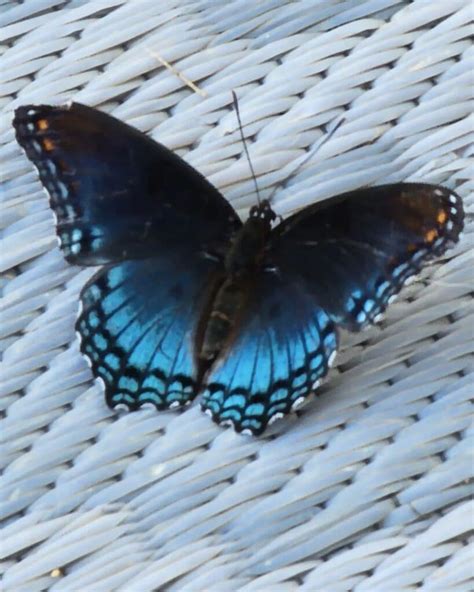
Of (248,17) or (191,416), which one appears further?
(248,17)

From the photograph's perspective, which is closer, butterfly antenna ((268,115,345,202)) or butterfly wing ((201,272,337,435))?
butterfly wing ((201,272,337,435))

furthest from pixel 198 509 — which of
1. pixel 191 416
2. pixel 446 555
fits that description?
pixel 446 555

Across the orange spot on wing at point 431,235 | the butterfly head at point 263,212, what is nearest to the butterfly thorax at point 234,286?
the butterfly head at point 263,212

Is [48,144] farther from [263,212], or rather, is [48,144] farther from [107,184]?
[263,212]

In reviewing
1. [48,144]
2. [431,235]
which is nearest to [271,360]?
[431,235]

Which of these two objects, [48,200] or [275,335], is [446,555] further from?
[48,200]

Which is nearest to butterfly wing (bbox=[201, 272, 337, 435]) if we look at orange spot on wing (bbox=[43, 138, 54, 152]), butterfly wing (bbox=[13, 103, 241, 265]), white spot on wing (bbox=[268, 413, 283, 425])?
white spot on wing (bbox=[268, 413, 283, 425])

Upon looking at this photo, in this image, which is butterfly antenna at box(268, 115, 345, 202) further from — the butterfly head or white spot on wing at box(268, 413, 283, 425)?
white spot on wing at box(268, 413, 283, 425)
